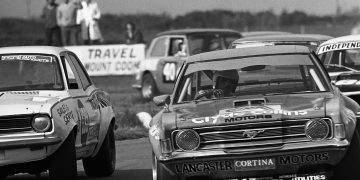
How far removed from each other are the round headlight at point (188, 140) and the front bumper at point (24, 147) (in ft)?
5.97

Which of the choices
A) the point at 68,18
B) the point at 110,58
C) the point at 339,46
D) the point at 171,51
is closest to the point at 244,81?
the point at 339,46

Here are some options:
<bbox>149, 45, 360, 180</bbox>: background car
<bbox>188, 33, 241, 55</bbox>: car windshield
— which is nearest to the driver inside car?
<bbox>149, 45, 360, 180</bbox>: background car

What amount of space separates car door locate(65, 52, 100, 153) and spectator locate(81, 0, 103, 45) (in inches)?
738

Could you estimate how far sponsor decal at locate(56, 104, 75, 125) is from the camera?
10930 mm

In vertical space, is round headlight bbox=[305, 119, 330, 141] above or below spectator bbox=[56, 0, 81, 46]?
below

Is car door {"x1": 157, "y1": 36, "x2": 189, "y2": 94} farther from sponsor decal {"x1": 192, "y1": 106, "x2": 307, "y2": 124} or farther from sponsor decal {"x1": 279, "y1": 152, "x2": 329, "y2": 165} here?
sponsor decal {"x1": 279, "y1": 152, "x2": 329, "y2": 165}

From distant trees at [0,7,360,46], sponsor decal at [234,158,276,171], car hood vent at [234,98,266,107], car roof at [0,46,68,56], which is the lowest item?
sponsor decal at [234,158,276,171]

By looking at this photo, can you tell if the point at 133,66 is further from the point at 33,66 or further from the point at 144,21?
the point at 33,66

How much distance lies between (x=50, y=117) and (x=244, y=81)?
183 centimetres

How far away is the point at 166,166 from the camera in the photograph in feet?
30.0

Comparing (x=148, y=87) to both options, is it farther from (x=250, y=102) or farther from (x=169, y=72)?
(x=250, y=102)

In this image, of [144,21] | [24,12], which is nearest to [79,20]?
[24,12]

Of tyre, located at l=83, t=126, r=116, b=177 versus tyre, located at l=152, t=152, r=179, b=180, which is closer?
tyre, located at l=152, t=152, r=179, b=180

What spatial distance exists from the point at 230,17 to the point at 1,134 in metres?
28.2
